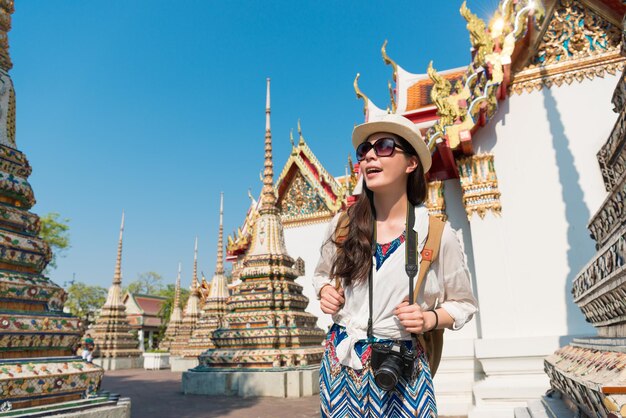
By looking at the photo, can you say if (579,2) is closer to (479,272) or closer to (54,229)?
(479,272)

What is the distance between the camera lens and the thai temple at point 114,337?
16812 millimetres

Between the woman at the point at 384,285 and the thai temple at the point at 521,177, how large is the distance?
3198mm

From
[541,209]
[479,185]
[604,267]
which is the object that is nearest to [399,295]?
[604,267]

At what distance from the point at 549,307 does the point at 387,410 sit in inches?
141

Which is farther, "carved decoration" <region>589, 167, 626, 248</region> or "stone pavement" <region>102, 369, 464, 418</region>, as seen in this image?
"stone pavement" <region>102, 369, 464, 418</region>

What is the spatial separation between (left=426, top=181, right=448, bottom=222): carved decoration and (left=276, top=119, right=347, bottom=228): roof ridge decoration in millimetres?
11939

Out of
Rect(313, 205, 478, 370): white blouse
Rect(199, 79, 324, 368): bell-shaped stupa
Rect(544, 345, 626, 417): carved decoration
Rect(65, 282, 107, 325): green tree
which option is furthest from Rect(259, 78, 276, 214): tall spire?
Rect(65, 282, 107, 325): green tree

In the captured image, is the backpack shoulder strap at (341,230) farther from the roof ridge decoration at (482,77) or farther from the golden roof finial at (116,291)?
the golden roof finial at (116,291)

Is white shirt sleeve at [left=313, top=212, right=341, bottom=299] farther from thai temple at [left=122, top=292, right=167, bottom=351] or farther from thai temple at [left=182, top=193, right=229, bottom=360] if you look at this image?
thai temple at [left=122, top=292, right=167, bottom=351]

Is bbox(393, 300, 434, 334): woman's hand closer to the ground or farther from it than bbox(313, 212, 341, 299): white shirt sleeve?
closer to the ground

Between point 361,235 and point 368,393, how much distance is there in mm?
496

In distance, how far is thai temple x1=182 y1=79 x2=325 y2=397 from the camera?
23.4 feet

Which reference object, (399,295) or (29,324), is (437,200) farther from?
(29,324)

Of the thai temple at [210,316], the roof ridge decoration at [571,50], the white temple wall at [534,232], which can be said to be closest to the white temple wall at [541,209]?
the white temple wall at [534,232]
